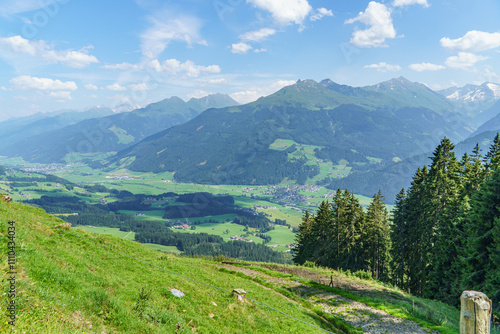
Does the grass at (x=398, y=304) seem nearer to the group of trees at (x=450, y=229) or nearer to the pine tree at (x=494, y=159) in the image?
the group of trees at (x=450, y=229)

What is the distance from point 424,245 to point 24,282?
49491 mm

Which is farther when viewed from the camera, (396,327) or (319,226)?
(319,226)

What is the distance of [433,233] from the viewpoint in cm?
4019

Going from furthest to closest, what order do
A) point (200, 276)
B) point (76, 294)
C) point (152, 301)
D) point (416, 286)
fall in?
1. point (416, 286)
2. point (200, 276)
3. point (152, 301)
4. point (76, 294)

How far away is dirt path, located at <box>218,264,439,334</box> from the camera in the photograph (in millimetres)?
19609

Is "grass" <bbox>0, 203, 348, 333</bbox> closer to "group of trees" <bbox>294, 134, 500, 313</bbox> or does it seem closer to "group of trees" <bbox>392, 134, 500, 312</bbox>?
"group of trees" <bbox>392, 134, 500, 312</bbox>

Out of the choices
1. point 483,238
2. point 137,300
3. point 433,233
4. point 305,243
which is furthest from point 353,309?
point 305,243

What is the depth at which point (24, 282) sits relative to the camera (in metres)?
8.08

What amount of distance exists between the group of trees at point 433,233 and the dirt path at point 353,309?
10.9 metres

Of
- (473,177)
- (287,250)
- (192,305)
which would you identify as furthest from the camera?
(287,250)

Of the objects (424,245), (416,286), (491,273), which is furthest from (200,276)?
(416,286)

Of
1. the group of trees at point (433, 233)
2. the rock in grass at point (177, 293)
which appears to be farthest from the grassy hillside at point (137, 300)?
the group of trees at point (433, 233)

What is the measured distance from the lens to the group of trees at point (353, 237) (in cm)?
Result: 5228

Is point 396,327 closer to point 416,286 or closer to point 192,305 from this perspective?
point 192,305
